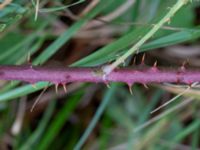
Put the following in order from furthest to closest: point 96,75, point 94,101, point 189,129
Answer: point 94,101
point 189,129
point 96,75

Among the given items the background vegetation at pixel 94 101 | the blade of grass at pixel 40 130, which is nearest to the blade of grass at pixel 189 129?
the background vegetation at pixel 94 101

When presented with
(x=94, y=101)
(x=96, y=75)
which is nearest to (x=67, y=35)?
(x=96, y=75)

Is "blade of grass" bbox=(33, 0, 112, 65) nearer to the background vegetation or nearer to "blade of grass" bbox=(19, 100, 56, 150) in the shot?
the background vegetation

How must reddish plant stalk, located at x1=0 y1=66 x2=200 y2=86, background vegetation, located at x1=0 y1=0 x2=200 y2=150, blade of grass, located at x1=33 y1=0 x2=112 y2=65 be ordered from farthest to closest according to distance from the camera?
background vegetation, located at x1=0 y1=0 x2=200 y2=150 → blade of grass, located at x1=33 y1=0 x2=112 y2=65 → reddish plant stalk, located at x1=0 y1=66 x2=200 y2=86

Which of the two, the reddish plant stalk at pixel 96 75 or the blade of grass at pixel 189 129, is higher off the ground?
the reddish plant stalk at pixel 96 75

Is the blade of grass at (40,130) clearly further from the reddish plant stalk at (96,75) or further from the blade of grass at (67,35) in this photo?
the reddish plant stalk at (96,75)

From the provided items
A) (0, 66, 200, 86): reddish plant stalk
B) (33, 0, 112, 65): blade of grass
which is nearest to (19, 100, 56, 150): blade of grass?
(33, 0, 112, 65): blade of grass

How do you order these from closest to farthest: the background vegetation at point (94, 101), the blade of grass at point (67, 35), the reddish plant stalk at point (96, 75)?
the reddish plant stalk at point (96, 75)
the blade of grass at point (67, 35)
the background vegetation at point (94, 101)

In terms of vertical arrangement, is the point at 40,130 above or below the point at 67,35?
below

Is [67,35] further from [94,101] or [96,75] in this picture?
[94,101]
